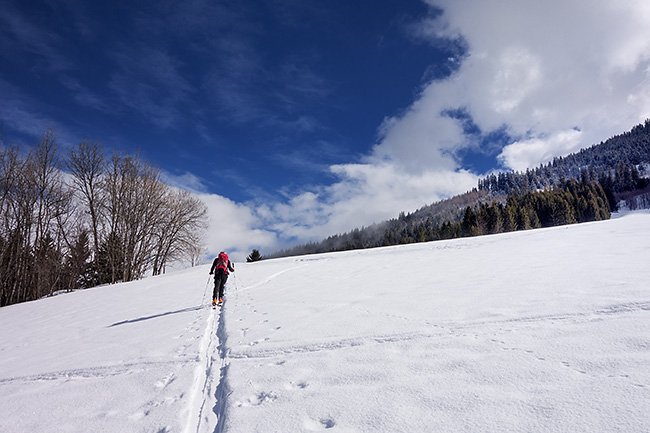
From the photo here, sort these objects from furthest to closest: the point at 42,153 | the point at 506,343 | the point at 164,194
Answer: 1. the point at 164,194
2. the point at 42,153
3. the point at 506,343

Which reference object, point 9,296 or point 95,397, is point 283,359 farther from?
point 9,296

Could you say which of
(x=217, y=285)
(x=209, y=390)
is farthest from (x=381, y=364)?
(x=217, y=285)

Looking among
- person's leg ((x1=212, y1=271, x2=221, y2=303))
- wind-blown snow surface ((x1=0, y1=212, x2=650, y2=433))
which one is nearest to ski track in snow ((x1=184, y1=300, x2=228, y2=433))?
wind-blown snow surface ((x1=0, y1=212, x2=650, y2=433))

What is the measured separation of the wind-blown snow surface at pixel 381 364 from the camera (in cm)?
259

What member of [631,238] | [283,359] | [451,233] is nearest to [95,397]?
[283,359]

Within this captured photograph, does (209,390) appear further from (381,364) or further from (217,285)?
(217,285)

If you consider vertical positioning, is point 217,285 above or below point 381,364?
above

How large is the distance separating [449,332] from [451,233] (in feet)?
279

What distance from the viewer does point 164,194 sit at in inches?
1169

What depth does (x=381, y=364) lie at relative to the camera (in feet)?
12.3

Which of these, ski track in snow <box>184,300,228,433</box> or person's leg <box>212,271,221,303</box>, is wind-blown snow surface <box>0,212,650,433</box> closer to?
ski track in snow <box>184,300,228,433</box>

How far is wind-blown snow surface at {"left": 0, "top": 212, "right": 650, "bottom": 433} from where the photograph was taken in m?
2.59

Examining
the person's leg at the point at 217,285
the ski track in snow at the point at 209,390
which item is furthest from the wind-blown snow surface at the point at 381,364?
the person's leg at the point at 217,285

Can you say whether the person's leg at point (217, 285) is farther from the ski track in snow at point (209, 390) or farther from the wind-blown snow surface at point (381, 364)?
the ski track in snow at point (209, 390)
